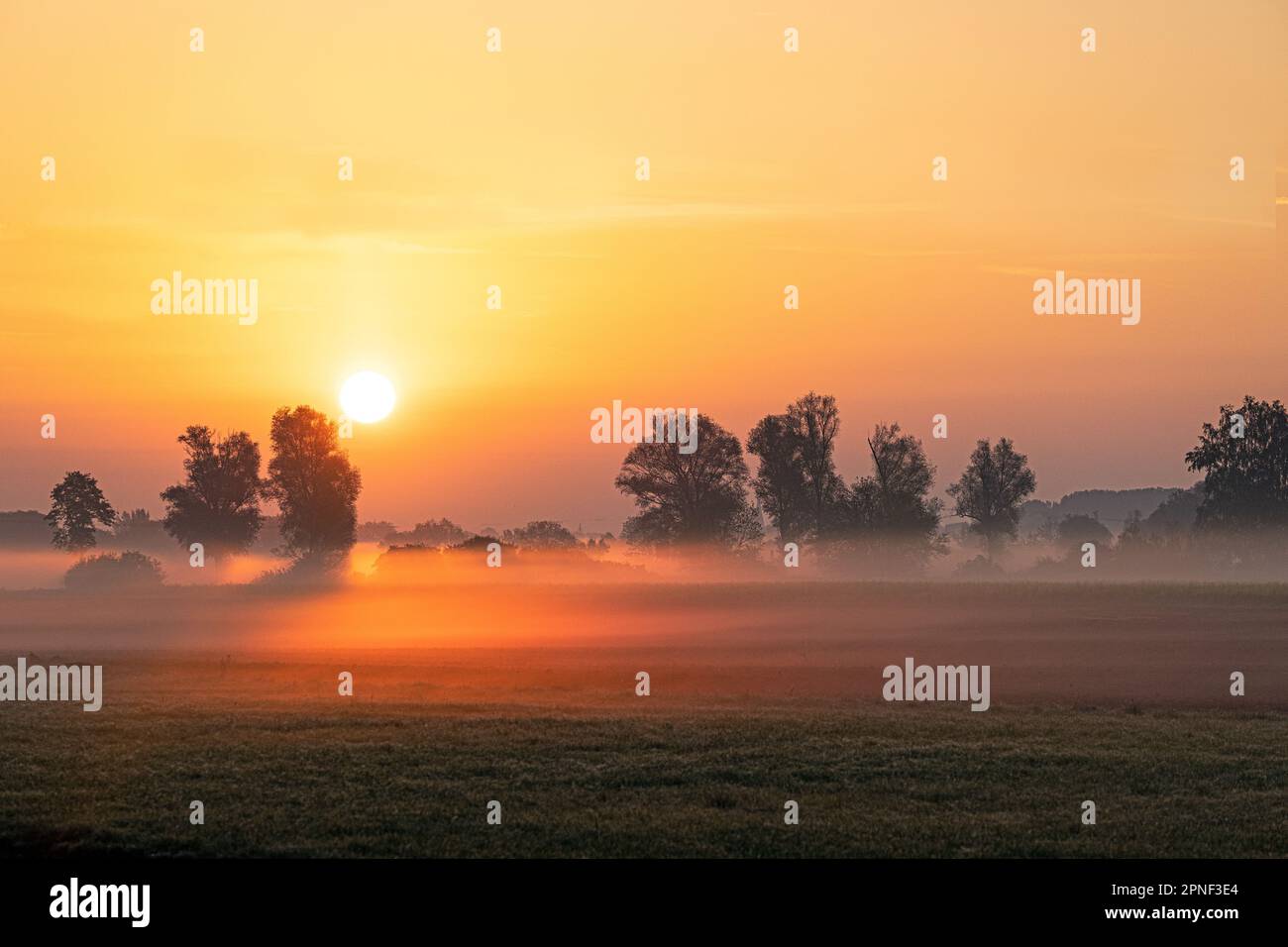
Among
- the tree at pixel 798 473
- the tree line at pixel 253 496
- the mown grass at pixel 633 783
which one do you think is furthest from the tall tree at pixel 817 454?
the mown grass at pixel 633 783

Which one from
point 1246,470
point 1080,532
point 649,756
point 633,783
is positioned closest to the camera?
point 633,783

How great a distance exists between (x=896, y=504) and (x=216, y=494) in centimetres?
5018

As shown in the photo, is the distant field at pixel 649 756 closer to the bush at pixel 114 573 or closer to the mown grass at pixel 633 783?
the mown grass at pixel 633 783

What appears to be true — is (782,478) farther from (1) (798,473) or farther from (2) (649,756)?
(2) (649,756)

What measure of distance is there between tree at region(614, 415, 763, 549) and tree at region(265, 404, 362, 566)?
20842mm

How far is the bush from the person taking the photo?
92.4 meters

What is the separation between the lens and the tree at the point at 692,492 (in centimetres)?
9138

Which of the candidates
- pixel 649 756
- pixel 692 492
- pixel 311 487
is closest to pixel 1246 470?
pixel 692 492

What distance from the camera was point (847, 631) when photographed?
56.1 meters

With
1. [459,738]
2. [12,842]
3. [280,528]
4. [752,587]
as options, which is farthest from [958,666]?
[280,528]

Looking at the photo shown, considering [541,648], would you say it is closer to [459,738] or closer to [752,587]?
[459,738]

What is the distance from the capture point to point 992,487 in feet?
323

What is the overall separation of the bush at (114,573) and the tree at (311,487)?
32.5 ft
